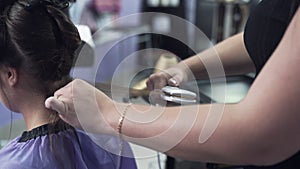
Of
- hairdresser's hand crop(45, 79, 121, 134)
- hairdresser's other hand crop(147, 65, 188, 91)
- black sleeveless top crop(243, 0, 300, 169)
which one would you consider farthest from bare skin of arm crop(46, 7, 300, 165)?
hairdresser's other hand crop(147, 65, 188, 91)

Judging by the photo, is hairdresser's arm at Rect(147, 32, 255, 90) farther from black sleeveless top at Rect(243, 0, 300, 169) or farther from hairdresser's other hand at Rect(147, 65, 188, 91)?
black sleeveless top at Rect(243, 0, 300, 169)

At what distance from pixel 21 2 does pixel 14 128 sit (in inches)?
14.2

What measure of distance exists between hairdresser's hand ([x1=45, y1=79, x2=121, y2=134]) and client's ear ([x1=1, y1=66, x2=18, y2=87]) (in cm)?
31

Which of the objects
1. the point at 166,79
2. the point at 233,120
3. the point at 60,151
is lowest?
the point at 60,151

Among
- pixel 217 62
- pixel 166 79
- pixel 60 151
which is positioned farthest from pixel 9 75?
pixel 217 62

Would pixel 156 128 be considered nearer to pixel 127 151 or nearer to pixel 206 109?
pixel 206 109

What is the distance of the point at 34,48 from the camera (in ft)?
3.00

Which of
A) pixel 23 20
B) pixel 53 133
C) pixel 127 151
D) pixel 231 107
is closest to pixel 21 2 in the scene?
pixel 23 20

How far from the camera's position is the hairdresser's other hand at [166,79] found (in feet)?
3.24

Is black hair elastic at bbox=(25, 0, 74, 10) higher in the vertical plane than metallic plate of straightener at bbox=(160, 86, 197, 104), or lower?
higher

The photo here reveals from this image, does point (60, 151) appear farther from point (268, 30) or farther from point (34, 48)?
point (268, 30)

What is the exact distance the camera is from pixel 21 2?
902 millimetres

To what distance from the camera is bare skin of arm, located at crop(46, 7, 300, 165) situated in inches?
22.8

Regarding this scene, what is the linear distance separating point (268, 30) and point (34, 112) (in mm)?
570
